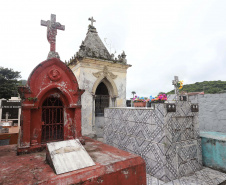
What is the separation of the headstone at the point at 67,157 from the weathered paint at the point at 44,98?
1.03 metres

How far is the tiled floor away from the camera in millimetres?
4246

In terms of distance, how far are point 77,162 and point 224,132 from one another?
657 cm

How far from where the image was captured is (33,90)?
388 centimetres

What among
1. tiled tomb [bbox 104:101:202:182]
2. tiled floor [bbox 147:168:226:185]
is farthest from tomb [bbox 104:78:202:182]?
tiled floor [bbox 147:168:226:185]

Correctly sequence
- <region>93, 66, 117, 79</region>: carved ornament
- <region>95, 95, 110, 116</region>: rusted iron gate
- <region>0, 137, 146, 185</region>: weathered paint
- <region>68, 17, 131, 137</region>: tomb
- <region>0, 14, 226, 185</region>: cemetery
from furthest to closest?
1. <region>95, 95, 110, 116</region>: rusted iron gate
2. <region>93, 66, 117, 79</region>: carved ornament
3. <region>68, 17, 131, 137</region>: tomb
4. <region>0, 14, 226, 185</region>: cemetery
5. <region>0, 137, 146, 185</region>: weathered paint

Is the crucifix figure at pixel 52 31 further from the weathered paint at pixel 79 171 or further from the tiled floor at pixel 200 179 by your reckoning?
the tiled floor at pixel 200 179

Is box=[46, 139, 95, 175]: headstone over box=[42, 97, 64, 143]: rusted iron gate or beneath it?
beneath

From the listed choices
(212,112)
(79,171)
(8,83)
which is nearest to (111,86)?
(212,112)

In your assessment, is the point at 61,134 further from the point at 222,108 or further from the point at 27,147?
the point at 222,108

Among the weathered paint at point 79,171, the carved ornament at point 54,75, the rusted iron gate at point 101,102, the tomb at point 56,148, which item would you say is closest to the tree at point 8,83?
the rusted iron gate at point 101,102

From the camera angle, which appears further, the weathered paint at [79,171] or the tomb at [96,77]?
the tomb at [96,77]

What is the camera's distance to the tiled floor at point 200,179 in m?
4.25

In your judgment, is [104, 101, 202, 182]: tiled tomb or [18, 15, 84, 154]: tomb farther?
[104, 101, 202, 182]: tiled tomb

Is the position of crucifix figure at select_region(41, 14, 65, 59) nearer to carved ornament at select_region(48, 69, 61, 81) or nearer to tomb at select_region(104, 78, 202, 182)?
carved ornament at select_region(48, 69, 61, 81)
